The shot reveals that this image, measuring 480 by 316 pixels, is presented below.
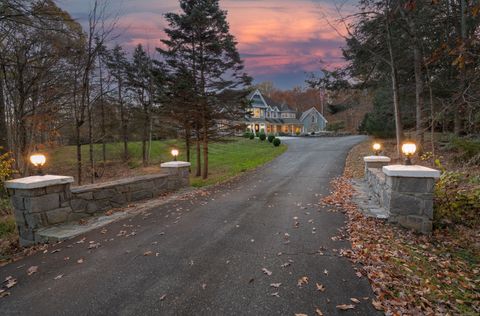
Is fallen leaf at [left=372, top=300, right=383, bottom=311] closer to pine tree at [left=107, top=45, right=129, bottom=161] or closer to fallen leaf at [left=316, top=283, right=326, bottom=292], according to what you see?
fallen leaf at [left=316, top=283, right=326, bottom=292]

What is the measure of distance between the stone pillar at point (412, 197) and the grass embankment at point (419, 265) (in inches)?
9.2

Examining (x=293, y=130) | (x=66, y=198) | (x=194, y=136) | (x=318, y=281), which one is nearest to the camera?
(x=318, y=281)

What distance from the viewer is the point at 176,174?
8.34 meters

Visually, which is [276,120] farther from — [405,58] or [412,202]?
[412,202]

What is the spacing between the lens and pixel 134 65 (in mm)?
19219

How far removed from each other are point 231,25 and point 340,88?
6822mm

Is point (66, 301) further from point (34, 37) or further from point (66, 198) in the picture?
point (34, 37)

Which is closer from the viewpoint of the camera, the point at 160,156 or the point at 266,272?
the point at 266,272

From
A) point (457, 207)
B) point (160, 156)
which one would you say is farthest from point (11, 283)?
point (160, 156)

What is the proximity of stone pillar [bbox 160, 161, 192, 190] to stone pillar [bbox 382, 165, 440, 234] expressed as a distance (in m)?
6.03

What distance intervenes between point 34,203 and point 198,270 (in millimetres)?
3620

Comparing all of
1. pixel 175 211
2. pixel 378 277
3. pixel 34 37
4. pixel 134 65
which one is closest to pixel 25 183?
pixel 175 211

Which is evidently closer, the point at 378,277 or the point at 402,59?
the point at 378,277

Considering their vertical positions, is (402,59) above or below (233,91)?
above
